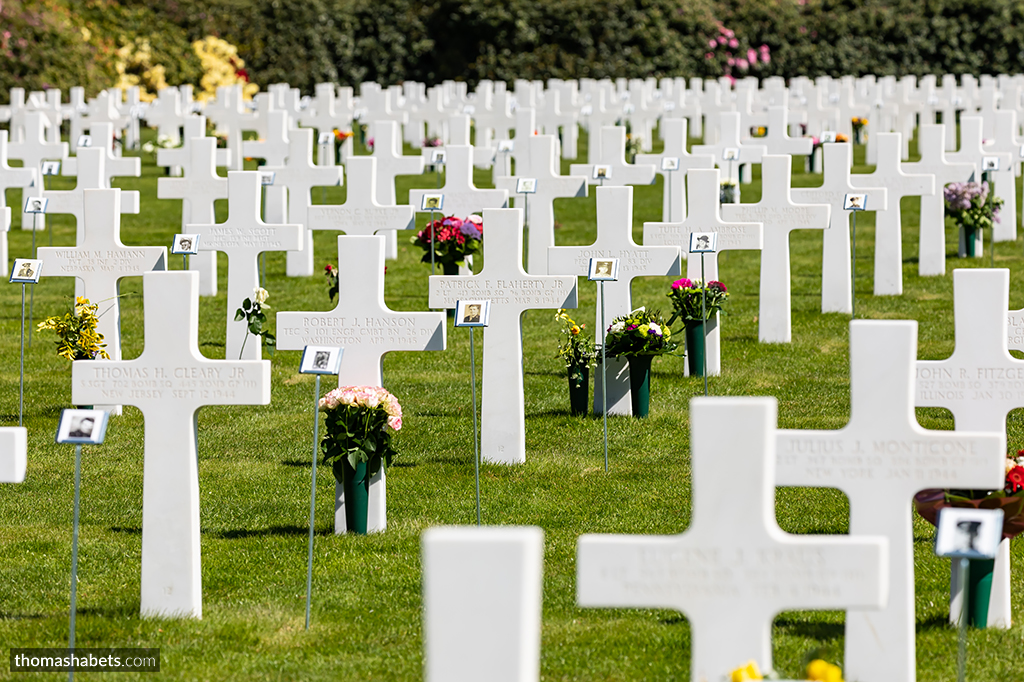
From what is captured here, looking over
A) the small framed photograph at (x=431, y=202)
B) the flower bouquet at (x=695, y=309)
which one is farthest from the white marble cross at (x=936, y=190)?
the small framed photograph at (x=431, y=202)

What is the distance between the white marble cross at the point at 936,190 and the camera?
15156mm

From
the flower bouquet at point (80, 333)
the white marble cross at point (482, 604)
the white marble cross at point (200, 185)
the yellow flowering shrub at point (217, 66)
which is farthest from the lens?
the yellow flowering shrub at point (217, 66)

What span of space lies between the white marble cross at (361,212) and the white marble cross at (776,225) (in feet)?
8.93

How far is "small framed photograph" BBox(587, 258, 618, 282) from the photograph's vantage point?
9.40 metres

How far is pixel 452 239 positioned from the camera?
13.6 m

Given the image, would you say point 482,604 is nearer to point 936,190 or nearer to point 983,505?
point 983,505

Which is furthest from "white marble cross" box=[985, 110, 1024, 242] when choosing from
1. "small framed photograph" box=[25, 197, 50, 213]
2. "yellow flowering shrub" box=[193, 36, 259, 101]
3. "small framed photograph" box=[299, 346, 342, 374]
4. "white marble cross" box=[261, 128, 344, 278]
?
"yellow flowering shrub" box=[193, 36, 259, 101]

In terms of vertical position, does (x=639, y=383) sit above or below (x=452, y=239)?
below

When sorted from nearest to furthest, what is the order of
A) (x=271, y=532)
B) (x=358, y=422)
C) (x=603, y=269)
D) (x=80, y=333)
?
(x=358, y=422), (x=271, y=532), (x=603, y=269), (x=80, y=333)

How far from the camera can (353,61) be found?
34.0m

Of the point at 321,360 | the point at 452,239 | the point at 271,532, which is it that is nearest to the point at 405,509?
the point at 271,532

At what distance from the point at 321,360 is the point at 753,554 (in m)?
2.94

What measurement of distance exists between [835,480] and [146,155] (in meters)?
21.8

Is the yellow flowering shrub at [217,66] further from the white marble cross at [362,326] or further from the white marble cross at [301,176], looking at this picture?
the white marble cross at [362,326]
